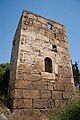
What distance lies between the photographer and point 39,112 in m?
6.34

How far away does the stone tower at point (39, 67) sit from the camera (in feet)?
21.3

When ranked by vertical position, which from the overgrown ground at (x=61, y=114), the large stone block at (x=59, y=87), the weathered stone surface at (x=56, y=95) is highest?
the large stone block at (x=59, y=87)

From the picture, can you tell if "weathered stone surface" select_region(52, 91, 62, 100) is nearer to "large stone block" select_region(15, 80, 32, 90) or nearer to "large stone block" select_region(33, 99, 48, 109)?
"large stone block" select_region(33, 99, 48, 109)

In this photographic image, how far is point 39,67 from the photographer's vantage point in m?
7.18

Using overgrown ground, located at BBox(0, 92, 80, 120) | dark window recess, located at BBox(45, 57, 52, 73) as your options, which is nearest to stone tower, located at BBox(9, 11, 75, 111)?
dark window recess, located at BBox(45, 57, 52, 73)

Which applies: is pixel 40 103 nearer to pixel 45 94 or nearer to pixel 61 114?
pixel 45 94

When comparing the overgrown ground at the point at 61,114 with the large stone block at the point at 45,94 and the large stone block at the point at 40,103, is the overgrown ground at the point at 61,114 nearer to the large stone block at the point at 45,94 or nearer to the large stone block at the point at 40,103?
the large stone block at the point at 40,103

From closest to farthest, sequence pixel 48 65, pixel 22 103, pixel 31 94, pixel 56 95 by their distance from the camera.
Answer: pixel 22 103
pixel 31 94
pixel 56 95
pixel 48 65

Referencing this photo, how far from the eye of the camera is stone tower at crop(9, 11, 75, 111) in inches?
256

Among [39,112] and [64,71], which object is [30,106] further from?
[64,71]

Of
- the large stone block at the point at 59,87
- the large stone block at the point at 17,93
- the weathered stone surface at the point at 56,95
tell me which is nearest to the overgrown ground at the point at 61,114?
the large stone block at the point at 17,93

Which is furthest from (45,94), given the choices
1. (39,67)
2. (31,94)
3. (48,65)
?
(48,65)

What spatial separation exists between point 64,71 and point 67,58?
0.80 meters

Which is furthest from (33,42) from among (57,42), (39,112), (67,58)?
(39,112)
